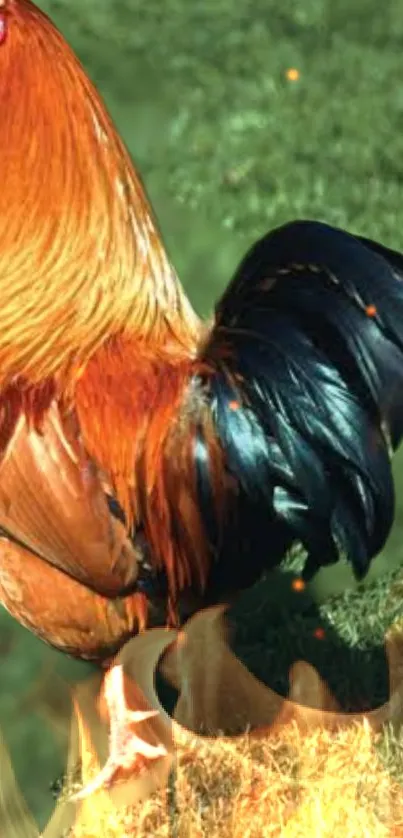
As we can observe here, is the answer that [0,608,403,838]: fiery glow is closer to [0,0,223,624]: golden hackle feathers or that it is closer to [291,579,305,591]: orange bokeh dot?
[291,579,305,591]: orange bokeh dot

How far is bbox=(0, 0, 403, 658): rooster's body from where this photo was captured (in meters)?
2.55

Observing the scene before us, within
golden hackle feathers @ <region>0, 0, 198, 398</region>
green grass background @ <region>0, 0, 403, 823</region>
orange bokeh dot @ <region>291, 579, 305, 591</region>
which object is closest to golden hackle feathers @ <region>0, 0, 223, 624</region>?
golden hackle feathers @ <region>0, 0, 198, 398</region>

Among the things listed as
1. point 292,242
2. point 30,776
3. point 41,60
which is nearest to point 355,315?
point 292,242

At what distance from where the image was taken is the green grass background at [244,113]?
2.83 metres

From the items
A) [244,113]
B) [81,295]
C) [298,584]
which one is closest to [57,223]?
[81,295]

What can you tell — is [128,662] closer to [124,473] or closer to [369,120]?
[124,473]

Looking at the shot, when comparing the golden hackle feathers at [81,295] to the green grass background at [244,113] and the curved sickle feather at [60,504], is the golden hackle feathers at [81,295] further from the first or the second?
the green grass background at [244,113]

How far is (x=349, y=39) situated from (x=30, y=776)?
1.53 metres

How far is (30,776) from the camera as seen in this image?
301 cm

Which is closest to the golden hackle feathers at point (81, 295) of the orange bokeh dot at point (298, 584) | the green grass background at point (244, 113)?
the green grass background at point (244, 113)

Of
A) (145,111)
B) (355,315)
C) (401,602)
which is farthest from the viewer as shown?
(401,602)

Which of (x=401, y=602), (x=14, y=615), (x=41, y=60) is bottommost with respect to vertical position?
(x=401, y=602)

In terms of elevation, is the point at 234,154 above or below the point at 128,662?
above

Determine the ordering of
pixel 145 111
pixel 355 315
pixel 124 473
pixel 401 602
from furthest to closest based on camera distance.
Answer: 1. pixel 401 602
2. pixel 145 111
3. pixel 124 473
4. pixel 355 315
